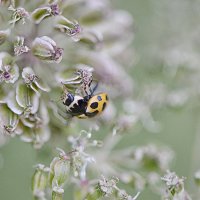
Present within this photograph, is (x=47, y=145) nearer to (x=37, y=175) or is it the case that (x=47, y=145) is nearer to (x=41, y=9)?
(x=37, y=175)

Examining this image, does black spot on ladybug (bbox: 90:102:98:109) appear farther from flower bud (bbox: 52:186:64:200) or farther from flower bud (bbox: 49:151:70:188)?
flower bud (bbox: 52:186:64:200)

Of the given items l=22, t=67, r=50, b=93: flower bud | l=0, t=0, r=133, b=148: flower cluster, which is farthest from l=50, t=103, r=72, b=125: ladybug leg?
l=22, t=67, r=50, b=93: flower bud

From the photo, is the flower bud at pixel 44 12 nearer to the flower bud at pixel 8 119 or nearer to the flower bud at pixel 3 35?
the flower bud at pixel 3 35

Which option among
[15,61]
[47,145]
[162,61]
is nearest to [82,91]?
[15,61]

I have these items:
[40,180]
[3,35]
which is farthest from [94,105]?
[3,35]

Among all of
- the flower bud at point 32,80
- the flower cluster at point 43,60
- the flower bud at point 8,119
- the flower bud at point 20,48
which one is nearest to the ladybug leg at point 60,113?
the flower cluster at point 43,60
